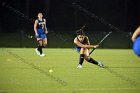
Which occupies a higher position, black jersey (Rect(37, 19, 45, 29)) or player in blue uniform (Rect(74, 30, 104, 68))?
player in blue uniform (Rect(74, 30, 104, 68))

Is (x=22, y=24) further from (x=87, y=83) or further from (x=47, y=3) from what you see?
(x=87, y=83)

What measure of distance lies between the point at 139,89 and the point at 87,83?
1.65m

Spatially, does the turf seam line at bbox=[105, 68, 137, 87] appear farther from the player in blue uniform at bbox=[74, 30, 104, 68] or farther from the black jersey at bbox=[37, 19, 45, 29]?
the black jersey at bbox=[37, 19, 45, 29]

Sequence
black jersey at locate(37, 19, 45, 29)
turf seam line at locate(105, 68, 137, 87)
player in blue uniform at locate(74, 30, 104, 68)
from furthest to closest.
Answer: black jersey at locate(37, 19, 45, 29) < player in blue uniform at locate(74, 30, 104, 68) < turf seam line at locate(105, 68, 137, 87)

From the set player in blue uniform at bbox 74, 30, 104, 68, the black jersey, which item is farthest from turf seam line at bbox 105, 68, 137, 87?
the black jersey

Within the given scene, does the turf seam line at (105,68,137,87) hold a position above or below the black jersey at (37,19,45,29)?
above

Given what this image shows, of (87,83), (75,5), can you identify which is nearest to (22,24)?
(75,5)

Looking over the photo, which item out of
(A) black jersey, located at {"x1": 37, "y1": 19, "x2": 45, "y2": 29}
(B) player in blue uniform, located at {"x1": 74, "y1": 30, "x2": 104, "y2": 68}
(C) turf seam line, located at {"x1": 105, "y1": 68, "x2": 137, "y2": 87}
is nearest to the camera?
(C) turf seam line, located at {"x1": 105, "y1": 68, "x2": 137, "y2": 87}

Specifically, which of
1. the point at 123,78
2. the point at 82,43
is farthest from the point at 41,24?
the point at 123,78

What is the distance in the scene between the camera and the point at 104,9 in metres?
36.8

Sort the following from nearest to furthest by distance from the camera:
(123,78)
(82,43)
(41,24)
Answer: (123,78), (82,43), (41,24)

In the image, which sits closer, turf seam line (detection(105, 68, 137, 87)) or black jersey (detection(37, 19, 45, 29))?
turf seam line (detection(105, 68, 137, 87))

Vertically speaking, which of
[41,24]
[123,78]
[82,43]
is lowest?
[41,24]

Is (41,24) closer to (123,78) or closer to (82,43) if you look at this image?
(82,43)
